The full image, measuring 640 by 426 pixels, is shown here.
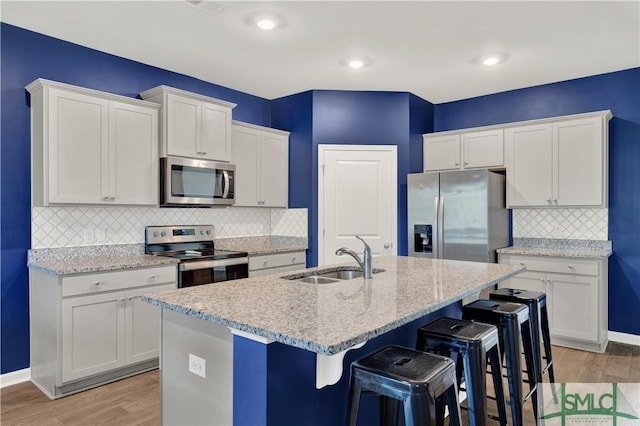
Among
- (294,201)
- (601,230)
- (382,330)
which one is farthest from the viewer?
(294,201)

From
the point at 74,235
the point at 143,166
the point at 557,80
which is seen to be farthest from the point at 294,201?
the point at 557,80

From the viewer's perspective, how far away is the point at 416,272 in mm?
2582

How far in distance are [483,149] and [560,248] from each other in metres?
1.31

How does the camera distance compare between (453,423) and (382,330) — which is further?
(453,423)

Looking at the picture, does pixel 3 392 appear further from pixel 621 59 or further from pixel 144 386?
pixel 621 59

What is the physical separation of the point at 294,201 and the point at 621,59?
3514 mm

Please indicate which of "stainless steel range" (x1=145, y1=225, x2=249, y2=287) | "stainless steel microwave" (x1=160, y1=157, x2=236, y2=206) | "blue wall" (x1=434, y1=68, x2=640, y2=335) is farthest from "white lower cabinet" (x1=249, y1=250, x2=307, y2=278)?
"blue wall" (x1=434, y1=68, x2=640, y2=335)

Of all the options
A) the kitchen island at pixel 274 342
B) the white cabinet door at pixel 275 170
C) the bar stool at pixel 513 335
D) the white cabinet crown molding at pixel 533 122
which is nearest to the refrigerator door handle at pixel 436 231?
the white cabinet crown molding at pixel 533 122

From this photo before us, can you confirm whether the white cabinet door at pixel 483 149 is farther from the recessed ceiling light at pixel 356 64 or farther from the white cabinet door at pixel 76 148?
the white cabinet door at pixel 76 148

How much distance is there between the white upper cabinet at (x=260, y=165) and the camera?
4.48 meters

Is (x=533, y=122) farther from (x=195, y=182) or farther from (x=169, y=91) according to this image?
(x=169, y=91)

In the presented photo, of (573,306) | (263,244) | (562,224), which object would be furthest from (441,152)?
(263,244)

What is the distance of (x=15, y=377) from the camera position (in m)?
3.13

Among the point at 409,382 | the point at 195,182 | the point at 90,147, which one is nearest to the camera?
the point at 409,382
